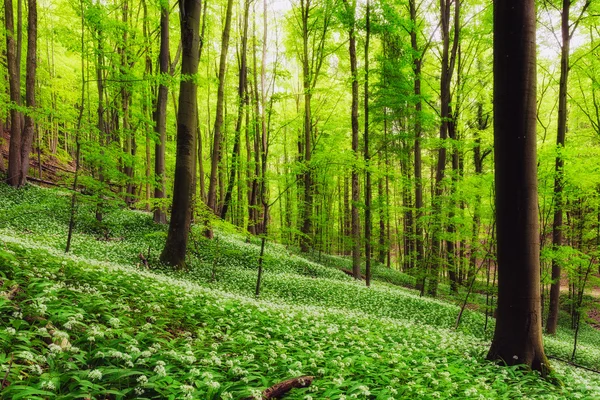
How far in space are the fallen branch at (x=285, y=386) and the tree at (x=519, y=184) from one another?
13.0ft

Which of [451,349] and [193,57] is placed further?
[193,57]

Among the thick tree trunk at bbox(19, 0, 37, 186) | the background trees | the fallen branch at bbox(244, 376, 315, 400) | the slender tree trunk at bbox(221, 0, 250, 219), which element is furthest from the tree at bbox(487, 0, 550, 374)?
the thick tree trunk at bbox(19, 0, 37, 186)

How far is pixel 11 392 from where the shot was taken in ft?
7.90

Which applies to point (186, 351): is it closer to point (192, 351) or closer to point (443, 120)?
point (192, 351)

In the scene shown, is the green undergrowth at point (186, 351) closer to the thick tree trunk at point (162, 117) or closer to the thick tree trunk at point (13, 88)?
the thick tree trunk at point (162, 117)

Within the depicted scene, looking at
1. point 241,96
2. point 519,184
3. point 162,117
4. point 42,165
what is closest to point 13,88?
point 162,117

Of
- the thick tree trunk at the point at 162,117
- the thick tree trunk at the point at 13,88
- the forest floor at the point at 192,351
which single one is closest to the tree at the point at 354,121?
the thick tree trunk at the point at 162,117

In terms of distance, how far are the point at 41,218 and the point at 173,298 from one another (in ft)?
43.8

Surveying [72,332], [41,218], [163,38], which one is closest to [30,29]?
[163,38]

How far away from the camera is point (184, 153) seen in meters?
10.6

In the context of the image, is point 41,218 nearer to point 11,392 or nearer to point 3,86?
point 3,86

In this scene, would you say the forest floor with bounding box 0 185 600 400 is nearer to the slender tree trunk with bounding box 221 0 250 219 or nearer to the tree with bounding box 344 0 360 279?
the tree with bounding box 344 0 360 279

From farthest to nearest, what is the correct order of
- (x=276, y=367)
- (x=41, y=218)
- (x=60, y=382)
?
(x=41, y=218), (x=276, y=367), (x=60, y=382)

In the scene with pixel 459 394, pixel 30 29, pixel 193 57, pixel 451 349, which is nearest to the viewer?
pixel 459 394
